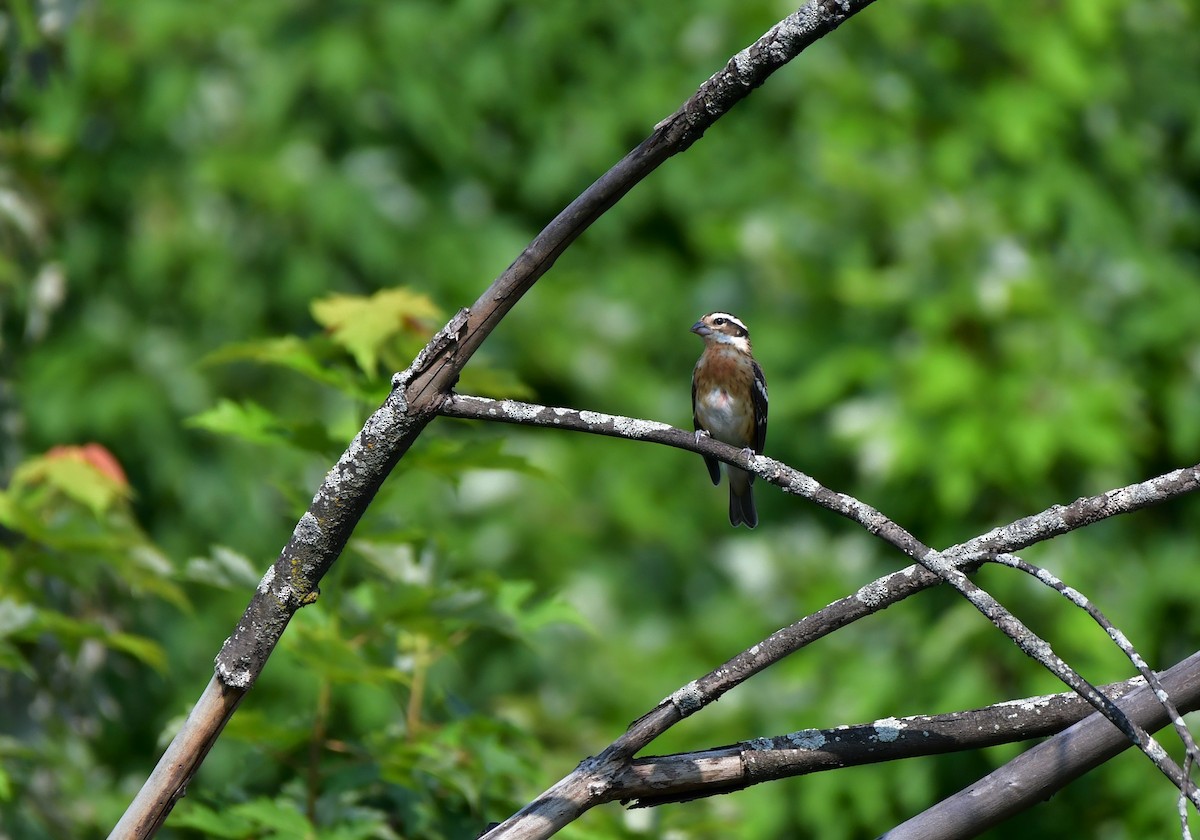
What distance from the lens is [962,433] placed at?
15.0ft

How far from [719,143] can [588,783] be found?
15.2 feet

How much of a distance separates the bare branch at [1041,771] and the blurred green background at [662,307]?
103 inches

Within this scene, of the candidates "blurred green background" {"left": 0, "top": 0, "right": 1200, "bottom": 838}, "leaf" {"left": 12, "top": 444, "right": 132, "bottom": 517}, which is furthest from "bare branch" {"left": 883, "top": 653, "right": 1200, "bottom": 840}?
"blurred green background" {"left": 0, "top": 0, "right": 1200, "bottom": 838}

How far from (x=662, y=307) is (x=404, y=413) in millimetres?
4240

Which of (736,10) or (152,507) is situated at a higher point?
(736,10)

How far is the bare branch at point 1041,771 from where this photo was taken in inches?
59.7

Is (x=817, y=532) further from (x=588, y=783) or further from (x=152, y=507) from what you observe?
(x=588, y=783)

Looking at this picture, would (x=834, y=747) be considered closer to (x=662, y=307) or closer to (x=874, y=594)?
(x=874, y=594)

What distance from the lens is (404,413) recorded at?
1613 mm

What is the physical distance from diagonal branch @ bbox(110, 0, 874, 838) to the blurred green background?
219 cm

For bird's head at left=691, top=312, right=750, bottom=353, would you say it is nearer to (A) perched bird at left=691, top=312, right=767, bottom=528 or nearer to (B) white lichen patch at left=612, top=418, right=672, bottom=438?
(A) perched bird at left=691, top=312, right=767, bottom=528

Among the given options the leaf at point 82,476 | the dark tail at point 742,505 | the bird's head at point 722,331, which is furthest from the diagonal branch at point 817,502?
the dark tail at point 742,505

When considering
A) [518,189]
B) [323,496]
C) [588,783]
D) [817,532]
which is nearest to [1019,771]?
[588,783]

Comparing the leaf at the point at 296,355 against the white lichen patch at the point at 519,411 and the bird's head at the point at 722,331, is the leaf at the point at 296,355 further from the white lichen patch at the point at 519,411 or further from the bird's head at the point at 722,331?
the bird's head at the point at 722,331
